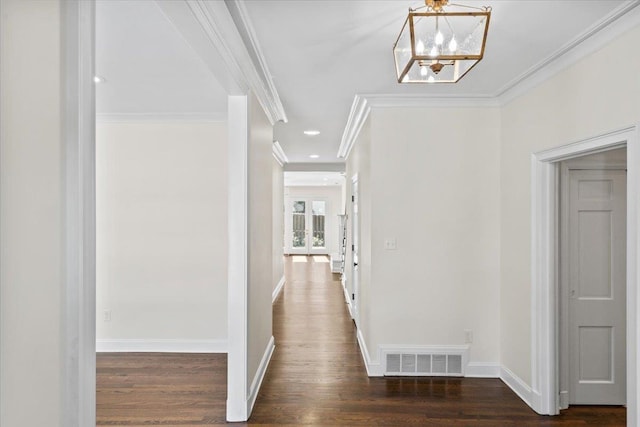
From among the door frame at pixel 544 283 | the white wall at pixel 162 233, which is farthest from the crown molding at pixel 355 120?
the door frame at pixel 544 283

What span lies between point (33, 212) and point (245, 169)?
6.79ft

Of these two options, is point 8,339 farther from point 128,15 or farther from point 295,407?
point 295,407

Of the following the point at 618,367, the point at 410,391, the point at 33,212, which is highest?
the point at 33,212

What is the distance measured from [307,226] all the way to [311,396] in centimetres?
1117

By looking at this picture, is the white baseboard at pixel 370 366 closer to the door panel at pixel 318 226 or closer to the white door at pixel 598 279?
the white door at pixel 598 279

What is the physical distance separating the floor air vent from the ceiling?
2.41m

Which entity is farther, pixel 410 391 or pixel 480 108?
pixel 480 108

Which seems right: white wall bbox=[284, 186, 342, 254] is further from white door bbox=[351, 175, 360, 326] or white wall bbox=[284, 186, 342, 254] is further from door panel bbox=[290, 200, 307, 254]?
white door bbox=[351, 175, 360, 326]

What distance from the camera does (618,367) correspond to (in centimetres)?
300

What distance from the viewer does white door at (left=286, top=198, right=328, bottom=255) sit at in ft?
46.7

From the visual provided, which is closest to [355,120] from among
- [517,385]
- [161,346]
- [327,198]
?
[517,385]

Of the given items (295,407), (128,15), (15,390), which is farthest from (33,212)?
(295,407)

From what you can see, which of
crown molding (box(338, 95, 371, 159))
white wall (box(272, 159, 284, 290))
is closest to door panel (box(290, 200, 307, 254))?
white wall (box(272, 159, 284, 290))

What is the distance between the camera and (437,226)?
3.58m
